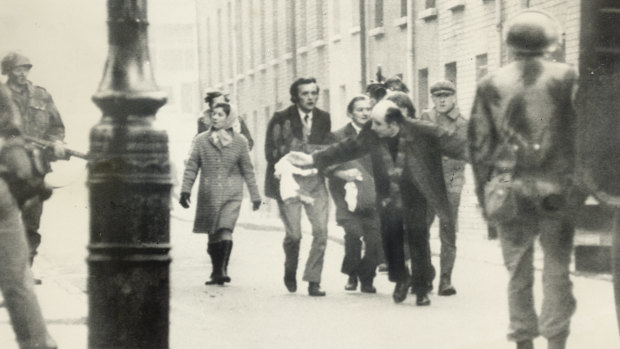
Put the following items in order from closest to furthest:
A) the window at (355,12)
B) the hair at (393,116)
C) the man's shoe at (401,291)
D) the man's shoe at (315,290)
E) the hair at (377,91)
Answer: the hair at (393,116), the man's shoe at (401,291), the man's shoe at (315,290), the hair at (377,91), the window at (355,12)

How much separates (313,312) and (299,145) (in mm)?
2322

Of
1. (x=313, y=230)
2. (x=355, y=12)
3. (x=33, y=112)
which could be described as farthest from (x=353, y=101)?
(x=355, y=12)

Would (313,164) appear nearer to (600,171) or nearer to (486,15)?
(600,171)

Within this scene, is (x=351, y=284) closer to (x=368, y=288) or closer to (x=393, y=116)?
(x=368, y=288)

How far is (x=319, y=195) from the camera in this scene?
14547 mm

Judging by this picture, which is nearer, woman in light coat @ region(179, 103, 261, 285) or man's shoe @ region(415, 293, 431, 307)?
man's shoe @ region(415, 293, 431, 307)

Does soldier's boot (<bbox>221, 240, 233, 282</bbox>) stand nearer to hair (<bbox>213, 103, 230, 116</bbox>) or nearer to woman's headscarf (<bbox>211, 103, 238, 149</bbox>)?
woman's headscarf (<bbox>211, 103, 238, 149</bbox>)

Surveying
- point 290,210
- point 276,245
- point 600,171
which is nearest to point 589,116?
point 600,171

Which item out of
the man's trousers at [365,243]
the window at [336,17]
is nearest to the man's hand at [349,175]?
the man's trousers at [365,243]

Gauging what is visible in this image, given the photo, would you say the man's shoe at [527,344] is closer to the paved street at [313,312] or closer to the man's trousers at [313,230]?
the paved street at [313,312]

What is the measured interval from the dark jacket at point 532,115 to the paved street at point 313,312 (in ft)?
6.35

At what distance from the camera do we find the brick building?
2545cm

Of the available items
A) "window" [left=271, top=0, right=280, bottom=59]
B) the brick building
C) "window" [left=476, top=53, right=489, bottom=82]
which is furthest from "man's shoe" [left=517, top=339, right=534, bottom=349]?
"window" [left=271, top=0, right=280, bottom=59]

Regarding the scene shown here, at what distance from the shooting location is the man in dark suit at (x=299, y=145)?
14.5m
